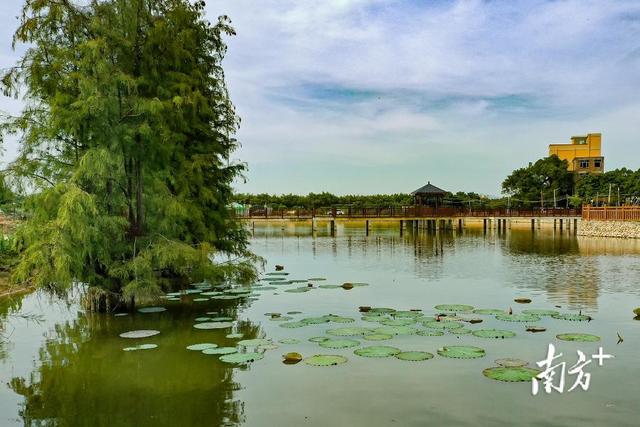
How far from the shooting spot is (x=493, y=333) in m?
8.60

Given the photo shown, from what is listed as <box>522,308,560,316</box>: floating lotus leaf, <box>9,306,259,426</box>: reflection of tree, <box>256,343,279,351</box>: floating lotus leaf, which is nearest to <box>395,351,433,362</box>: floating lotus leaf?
<box>256,343,279,351</box>: floating lotus leaf

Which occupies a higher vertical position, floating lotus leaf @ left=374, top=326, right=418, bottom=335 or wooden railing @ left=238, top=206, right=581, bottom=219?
wooden railing @ left=238, top=206, right=581, bottom=219

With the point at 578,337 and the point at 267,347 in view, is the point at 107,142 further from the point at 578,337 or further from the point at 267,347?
the point at 578,337

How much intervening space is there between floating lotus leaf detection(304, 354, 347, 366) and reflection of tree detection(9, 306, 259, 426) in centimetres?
109

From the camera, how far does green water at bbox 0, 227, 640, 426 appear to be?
224 inches

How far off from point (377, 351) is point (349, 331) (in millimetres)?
1326

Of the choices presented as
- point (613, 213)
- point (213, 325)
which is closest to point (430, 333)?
point (213, 325)

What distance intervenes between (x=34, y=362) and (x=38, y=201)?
11.2 feet

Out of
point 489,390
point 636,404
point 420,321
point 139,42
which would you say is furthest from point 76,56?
point 636,404

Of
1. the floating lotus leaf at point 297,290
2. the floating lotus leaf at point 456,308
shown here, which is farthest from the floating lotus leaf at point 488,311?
the floating lotus leaf at point 297,290

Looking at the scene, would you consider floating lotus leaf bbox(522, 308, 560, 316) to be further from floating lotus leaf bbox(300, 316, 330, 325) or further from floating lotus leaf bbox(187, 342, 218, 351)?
floating lotus leaf bbox(187, 342, 218, 351)

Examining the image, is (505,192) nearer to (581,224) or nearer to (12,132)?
(581,224)

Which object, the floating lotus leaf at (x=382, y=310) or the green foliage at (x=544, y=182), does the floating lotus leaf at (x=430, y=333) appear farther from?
the green foliage at (x=544, y=182)

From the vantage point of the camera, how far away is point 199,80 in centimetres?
1293
